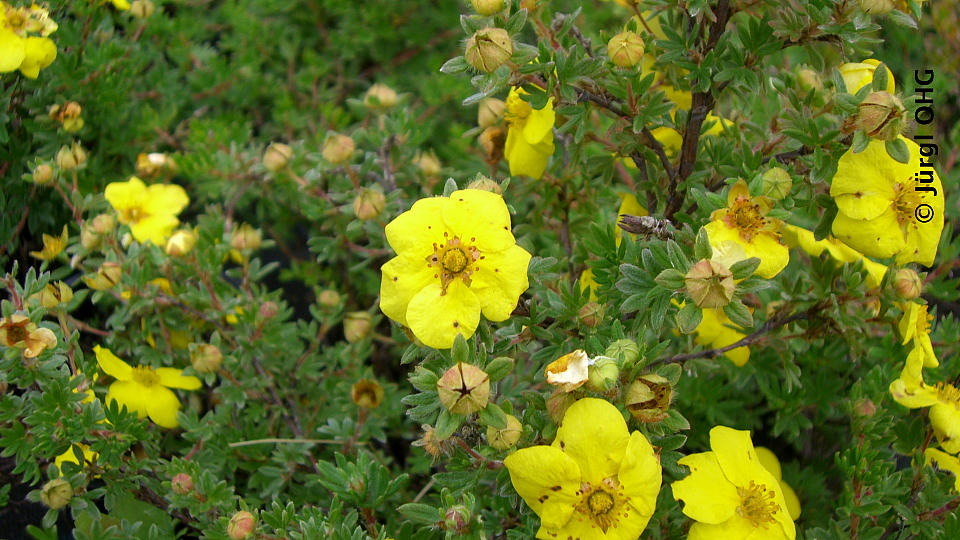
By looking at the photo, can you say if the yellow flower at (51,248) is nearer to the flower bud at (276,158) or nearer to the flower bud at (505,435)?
the flower bud at (276,158)

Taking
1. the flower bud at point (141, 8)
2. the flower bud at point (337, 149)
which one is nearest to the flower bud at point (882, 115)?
the flower bud at point (337, 149)

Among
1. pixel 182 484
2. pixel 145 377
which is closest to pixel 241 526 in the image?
pixel 182 484

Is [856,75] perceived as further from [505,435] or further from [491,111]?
[505,435]

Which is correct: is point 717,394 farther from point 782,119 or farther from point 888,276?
point 782,119

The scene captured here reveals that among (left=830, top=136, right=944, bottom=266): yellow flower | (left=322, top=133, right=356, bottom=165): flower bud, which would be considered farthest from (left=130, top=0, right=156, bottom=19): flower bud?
(left=830, top=136, right=944, bottom=266): yellow flower

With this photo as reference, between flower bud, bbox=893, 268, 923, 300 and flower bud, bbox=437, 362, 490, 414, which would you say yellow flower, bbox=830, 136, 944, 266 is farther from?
flower bud, bbox=437, 362, 490, 414
